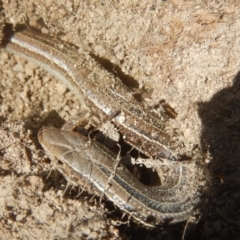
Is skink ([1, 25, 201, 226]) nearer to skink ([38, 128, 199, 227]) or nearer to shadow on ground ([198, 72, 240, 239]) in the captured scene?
skink ([38, 128, 199, 227])

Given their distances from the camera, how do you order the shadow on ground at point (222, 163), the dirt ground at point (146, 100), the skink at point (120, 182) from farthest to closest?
the skink at point (120, 182), the shadow on ground at point (222, 163), the dirt ground at point (146, 100)

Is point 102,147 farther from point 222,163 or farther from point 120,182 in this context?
point 222,163

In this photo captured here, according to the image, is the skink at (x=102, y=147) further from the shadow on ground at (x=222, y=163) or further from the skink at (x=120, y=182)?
the shadow on ground at (x=222, y=163)

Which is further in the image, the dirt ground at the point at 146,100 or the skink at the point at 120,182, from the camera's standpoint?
the skink at the point at 120,182

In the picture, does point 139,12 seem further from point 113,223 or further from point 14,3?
point 113,223

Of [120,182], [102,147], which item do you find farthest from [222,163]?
[102,147]

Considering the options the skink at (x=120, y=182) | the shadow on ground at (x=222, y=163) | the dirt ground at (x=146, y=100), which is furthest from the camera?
the skink at (x=120, y=182)

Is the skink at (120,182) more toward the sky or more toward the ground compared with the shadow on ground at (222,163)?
more toward the ground

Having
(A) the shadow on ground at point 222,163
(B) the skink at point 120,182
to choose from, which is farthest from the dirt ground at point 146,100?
(B) the skink at point 120,182
